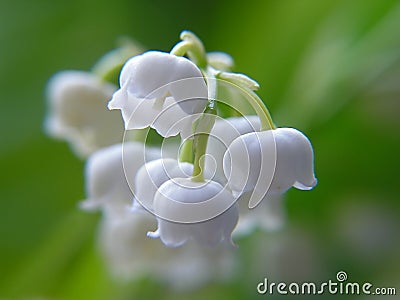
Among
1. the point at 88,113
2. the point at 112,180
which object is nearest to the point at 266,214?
the point at 112,180

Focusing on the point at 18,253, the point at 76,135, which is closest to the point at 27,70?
the point at 18,253

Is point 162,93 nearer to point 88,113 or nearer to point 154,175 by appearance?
point 154,175

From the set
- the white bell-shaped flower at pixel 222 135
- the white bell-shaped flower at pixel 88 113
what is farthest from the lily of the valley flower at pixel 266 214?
the white bell-shaped flower at pixel 88 113

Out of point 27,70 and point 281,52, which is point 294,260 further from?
point 27,70

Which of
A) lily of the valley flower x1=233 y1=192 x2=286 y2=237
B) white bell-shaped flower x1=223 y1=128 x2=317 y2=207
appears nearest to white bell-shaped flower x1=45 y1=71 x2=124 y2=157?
lily of the valley flower x1=233 y1=192 x2=286 y2=237

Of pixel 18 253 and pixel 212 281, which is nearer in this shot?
pixel 212 281

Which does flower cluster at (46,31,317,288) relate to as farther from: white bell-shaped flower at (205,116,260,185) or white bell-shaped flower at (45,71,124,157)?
white bell-shaped flower at (45,71,124,157)
